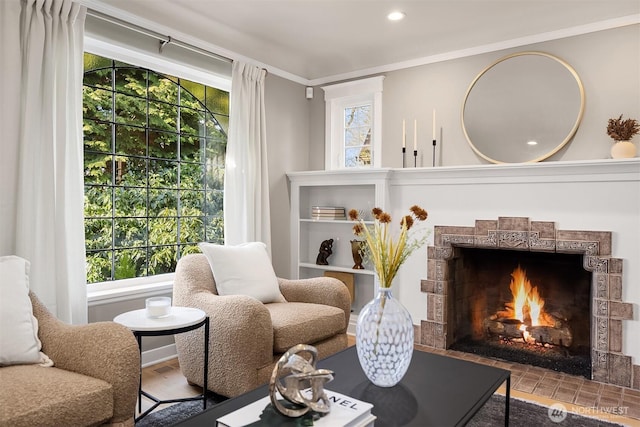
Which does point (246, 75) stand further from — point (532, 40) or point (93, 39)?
point (532, 40)

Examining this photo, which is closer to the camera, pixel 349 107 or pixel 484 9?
pixel 484 9

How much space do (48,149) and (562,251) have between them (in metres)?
3.27

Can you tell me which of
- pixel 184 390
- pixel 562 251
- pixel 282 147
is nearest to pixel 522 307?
pixel 562 251

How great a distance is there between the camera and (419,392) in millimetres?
1710

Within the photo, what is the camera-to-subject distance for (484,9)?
10.1ft

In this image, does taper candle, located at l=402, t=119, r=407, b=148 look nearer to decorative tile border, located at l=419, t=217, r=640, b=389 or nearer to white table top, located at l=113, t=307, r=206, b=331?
decorative tile border, located at l=419, t=217, r=640, b=389

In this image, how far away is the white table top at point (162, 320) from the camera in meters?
2.08

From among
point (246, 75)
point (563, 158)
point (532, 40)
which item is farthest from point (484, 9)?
point (246, 75)

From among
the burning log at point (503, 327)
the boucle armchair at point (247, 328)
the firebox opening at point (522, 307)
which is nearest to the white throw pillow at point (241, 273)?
the boucle armchair at point (247, 328)

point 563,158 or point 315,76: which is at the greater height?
point 315,76

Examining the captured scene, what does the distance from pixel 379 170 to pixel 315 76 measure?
1353 millimetres

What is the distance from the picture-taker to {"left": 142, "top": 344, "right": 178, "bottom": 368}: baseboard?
316 cm

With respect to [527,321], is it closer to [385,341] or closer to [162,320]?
[385,341]

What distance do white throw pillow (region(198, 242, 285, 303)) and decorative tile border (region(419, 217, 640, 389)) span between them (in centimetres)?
128
